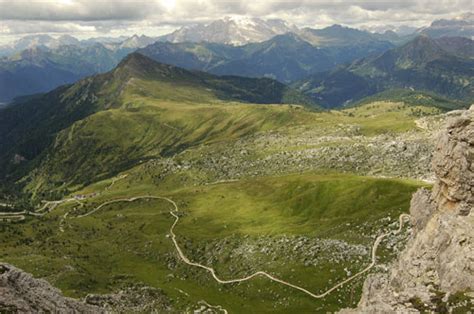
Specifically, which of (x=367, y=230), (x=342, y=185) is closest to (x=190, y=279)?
(x=367, y=230)

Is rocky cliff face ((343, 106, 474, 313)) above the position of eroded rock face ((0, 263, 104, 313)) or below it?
above

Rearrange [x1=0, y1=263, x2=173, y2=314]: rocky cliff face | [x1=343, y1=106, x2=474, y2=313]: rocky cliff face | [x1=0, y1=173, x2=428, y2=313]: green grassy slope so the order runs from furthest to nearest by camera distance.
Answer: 1. [x1=0, y1=173, x2=428, y2=313]: green grassy slope
2. [x1=0, y1=263, x2=173, y2=314]: rocky cliff face
3. [x1=343, y1=106, x2=474, y2=313]: rocky cliff face

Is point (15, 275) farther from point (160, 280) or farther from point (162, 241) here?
point (162, 241)

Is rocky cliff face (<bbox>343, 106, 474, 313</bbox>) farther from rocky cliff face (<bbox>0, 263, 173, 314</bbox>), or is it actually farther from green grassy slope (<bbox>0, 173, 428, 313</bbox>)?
green grassy slope (<bbox>0, 173, 428, 313</bbox>)

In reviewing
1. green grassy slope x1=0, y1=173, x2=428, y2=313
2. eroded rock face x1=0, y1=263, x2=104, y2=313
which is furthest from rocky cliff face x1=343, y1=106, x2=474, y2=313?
green grassy slope x1=0, y1=173, x2=428, y2=313

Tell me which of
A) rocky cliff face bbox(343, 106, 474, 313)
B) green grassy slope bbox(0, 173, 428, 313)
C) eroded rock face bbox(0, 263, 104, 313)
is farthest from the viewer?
green grassy slope bbox(0, 173, 428, 313)

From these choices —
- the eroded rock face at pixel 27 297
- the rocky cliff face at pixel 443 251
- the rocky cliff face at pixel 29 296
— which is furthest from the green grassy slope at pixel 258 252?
the eroded rock face at pixel 27 297

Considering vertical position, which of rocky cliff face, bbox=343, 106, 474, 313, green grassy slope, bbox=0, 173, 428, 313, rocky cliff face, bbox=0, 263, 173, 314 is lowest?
green grassy slope, bbox=0, 173, 428, 313
